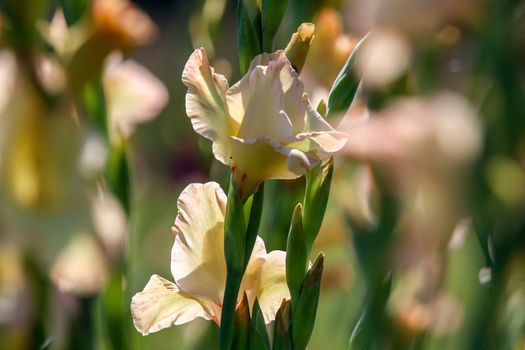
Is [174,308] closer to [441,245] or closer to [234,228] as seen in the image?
[234,228]

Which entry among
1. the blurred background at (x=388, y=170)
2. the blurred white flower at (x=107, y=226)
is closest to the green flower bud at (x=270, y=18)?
the blurred background at (x=388, y=170)

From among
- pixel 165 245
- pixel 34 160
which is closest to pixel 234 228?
pixel 34 160

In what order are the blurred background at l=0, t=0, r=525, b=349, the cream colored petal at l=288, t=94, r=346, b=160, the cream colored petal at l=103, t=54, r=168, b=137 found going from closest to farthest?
the blurred background at l=0, t=0, r=525, b=349, the cream colored petal at l=288, t=94, r=346, b=160, the cream colored petal at l=103, t=54, r=168, b=137

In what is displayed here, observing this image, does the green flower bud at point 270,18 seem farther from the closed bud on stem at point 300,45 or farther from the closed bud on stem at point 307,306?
the closed bud on stem at point 307,306

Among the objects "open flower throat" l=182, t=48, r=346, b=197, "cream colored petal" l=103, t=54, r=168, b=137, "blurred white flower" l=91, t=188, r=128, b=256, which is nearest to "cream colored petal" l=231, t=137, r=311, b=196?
"open flower throat" l=182, t=48, r=346, b=197

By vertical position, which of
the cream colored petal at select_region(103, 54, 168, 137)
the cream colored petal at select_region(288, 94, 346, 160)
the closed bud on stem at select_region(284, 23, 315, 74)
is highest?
the closed bud on stem at select_region(284, 23, 315, 74)

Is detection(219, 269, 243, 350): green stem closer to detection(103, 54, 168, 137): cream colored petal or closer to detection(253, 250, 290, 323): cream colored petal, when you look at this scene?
detection(253, 250, 290, 323): cream colored petal
